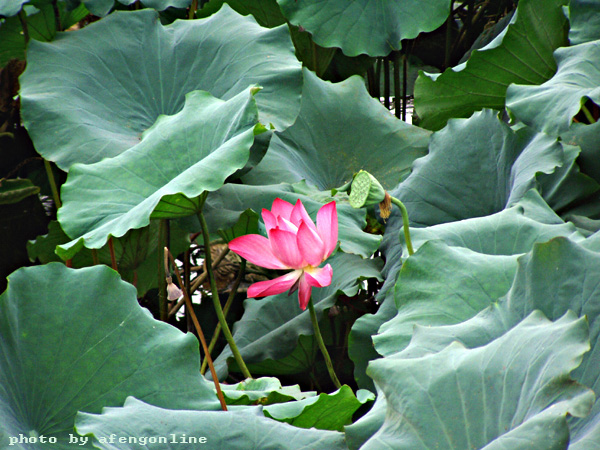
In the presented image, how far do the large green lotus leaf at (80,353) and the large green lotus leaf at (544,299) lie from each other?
32 cm

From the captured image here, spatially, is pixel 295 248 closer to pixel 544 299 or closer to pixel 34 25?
pixel 544 299

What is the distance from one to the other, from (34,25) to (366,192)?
1.60m

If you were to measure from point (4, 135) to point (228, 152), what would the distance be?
133cm

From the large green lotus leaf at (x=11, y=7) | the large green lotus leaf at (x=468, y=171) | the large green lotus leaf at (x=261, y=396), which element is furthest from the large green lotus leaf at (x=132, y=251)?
the large green lotus leaf at (x=261, y=396)

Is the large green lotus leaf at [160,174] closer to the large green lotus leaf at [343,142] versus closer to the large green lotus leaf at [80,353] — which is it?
the large green lotus leaf at [80,353]

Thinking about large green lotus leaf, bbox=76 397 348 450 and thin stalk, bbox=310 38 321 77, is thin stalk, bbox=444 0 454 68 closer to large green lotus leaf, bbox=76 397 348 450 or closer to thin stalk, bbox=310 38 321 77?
thin stalk, bbox=310 38 321 77

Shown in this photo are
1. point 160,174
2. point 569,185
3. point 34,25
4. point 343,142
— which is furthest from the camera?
point 34,25

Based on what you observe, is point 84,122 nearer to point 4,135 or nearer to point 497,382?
point 4,135

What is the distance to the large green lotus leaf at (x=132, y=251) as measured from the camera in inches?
65.1

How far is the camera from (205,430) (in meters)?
0.66

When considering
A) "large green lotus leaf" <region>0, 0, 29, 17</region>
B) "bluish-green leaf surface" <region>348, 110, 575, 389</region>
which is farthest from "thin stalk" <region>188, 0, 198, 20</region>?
"bluish-green leaf surface" <region>348, 110, 575, 389</region>

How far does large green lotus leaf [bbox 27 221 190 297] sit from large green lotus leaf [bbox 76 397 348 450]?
0.96m

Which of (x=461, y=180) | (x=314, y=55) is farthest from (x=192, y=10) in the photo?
(x=461, y=180)

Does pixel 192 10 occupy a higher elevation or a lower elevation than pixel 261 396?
higher
